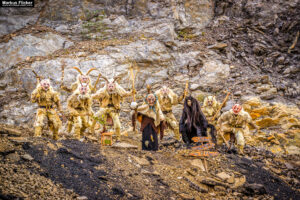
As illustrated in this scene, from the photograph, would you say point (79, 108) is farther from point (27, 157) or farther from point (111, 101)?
point (27, 157)

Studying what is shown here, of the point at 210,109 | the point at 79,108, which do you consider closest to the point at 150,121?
the point at 79,108

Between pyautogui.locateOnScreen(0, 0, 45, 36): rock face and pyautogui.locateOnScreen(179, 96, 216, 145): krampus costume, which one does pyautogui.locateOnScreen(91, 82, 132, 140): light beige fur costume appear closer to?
pyautogui.locateOnScreen(179, 96, 216, 145): krampus costume

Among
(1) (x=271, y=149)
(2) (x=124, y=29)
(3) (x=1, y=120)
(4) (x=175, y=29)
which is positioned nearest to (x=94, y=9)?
(2) (x=124, y=29)

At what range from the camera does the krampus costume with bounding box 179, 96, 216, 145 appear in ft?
21.2

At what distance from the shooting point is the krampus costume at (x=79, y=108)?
6.63 metres

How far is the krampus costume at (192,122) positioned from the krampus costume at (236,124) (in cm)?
129

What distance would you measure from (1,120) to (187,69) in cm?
978

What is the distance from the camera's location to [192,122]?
6.50 m

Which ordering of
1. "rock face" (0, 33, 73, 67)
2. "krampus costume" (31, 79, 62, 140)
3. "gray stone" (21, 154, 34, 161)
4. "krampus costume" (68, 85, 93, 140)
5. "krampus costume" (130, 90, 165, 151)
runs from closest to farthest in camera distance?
"gray stone" (21, 154, 34, 161) → "krampus costume" (130, 90, 165, 151) → "krampus costume" (31, 79, 62, 140) → "krampus costume" (68, 85, 93, 140) → "rock face" (0, 33, 73, 67)

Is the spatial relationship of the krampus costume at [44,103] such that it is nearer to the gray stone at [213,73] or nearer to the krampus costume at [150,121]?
the krampus costume at [150,121]

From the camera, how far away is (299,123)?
9.94 metres

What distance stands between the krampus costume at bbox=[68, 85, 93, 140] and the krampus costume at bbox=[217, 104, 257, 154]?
449 cm

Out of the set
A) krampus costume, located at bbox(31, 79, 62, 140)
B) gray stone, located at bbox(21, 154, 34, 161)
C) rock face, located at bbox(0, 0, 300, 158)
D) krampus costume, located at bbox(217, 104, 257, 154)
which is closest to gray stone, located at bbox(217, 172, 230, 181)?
krampus costume, located at bbox(217, 104, 257, 154)

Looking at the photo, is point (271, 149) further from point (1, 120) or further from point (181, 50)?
point (1, 120)
